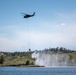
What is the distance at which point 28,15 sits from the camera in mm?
105562

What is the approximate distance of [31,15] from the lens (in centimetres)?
10638

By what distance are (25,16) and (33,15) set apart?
3.19 metres

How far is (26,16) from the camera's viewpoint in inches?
4129

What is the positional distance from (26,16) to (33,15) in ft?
9.48

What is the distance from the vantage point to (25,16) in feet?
344

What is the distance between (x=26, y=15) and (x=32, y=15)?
2550mm

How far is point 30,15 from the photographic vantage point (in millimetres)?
106250

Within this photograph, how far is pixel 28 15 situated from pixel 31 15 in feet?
3.99

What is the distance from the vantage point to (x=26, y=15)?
105 m

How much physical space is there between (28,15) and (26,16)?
3.18 ft

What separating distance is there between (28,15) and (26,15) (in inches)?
41.4

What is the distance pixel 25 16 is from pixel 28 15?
125cm

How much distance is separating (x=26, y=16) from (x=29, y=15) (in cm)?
148

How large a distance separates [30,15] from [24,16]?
2.29m
